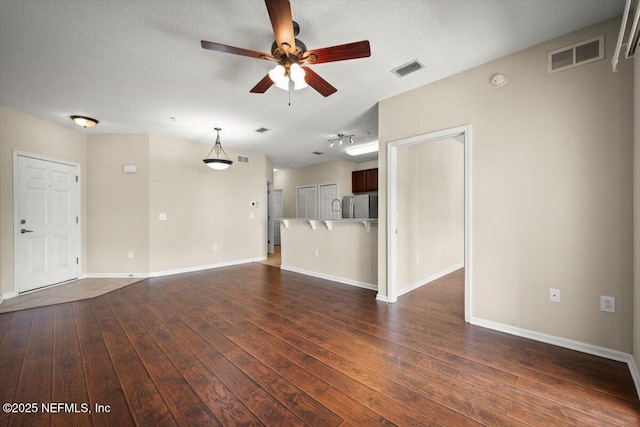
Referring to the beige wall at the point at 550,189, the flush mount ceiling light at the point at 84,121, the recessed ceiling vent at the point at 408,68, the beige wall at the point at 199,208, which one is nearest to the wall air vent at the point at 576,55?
the beige wall at the point at 550,189

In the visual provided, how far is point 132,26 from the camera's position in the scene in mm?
2037

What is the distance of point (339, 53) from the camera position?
190 centimetres

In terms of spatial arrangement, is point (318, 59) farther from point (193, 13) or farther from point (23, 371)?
point (23, 371)

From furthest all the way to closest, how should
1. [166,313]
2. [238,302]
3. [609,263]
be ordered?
[238,302] → [166,313] → [609,263]

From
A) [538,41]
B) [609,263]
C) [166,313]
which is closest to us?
[609,263]

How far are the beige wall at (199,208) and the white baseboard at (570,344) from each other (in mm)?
4976

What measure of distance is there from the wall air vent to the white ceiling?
0.46ft

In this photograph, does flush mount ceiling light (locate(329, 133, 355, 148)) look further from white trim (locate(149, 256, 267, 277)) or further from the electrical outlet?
the electrical outlet

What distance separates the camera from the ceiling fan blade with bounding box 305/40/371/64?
5.90 feet

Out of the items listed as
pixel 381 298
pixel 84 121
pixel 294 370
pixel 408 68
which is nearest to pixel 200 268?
pixel 84 121

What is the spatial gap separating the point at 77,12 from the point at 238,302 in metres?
3.15

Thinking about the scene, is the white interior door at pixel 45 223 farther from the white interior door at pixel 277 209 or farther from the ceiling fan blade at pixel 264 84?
the white interior door at pixel 277 209

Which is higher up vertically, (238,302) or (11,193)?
(11,193)

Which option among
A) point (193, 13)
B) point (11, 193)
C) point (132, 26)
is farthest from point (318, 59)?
point (11, 193)
